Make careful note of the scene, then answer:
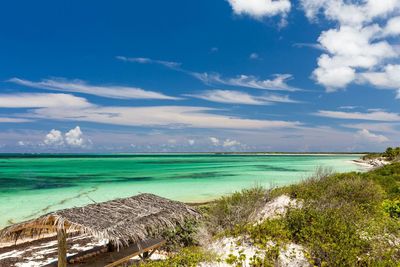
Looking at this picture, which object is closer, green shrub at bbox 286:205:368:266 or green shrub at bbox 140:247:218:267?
green shrub at bbox 140:247:218:267

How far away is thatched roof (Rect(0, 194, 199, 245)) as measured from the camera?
6.21m

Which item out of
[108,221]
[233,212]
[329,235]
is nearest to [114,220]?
[108,221]

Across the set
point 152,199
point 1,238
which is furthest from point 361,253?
point 1,238

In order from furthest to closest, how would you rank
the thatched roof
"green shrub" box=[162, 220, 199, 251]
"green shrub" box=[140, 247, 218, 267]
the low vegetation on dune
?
"green shrub" box=[162, 220, 199, 251] → the low vegetation on dune → the thatched roof → "green shrub" box=[140, 247, 218, 267]

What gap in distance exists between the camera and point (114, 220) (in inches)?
269

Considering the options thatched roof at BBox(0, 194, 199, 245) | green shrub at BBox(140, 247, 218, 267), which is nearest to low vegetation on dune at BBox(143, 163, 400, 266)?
green shrub at BBox(140, 247, 218, 267)

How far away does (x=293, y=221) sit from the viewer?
8680mm

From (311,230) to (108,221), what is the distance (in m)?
4.58

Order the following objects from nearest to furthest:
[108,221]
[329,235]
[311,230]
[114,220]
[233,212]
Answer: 1. [108,221]
2. [114,220]
3. [329,235]
4. [311,230]
5. [233,212]

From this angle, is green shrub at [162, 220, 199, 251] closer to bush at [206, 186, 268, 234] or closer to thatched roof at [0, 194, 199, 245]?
bush at [206, 186, 268, 234]

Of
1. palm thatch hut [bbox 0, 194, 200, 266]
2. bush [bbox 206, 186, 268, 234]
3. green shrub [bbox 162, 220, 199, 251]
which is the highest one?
palm thatch hut [bbox 0, 194, 200, 266]

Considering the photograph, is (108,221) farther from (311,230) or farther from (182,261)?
(311,230)

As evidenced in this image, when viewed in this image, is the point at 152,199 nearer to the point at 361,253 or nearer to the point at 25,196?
the point at 361,253

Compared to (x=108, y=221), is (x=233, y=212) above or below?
below
